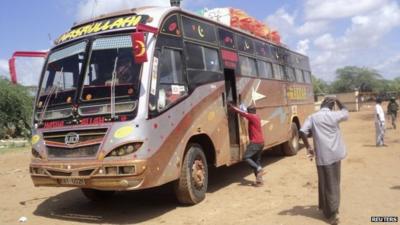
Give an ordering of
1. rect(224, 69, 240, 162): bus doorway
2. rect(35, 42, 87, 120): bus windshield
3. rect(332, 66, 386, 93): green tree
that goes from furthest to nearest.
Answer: rect(332, 66, 386, 93): green tree < rect(224, 69, 240, 162): bus doorway < rect(35, 42, 87, 120): bus windshield

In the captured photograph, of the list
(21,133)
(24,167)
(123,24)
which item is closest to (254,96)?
(123,24)

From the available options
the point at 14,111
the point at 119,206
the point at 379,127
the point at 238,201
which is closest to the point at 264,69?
the point at 238,201

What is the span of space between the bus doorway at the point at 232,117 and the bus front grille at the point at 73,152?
11.9ft

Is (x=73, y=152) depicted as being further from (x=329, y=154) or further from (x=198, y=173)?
(x=329, y=154)

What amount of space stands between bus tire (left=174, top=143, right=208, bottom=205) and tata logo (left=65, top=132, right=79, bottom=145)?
5.81ft

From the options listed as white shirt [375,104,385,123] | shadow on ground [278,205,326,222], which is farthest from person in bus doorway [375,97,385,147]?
shadow on ground [278,205,326,222]

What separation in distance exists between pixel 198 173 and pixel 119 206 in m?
1.66

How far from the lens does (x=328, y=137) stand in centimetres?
661

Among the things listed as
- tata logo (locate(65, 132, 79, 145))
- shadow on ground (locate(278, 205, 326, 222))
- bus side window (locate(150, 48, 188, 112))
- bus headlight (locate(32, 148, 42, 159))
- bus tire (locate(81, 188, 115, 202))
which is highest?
bus side window (locate(150, 48, 188, 112))

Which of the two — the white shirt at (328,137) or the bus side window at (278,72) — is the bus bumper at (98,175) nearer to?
the white shirt at (328,137)

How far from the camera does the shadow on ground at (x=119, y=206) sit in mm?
7834

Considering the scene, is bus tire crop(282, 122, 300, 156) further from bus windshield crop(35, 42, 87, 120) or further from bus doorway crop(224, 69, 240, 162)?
bus windshield crop(35, 42, 87, 120)

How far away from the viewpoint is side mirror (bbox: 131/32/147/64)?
6520 millimetres

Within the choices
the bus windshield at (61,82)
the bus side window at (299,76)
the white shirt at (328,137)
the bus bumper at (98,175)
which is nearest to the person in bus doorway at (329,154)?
the white shirt at (328,137)
